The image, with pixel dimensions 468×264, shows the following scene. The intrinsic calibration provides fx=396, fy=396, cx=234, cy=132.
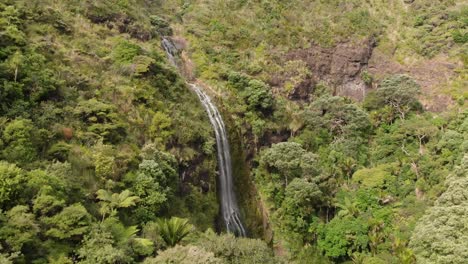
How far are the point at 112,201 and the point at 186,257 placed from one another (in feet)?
17.2

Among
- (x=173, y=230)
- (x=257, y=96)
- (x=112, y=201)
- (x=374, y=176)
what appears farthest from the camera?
(x=257, y=96)

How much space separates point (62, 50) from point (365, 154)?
26715mm

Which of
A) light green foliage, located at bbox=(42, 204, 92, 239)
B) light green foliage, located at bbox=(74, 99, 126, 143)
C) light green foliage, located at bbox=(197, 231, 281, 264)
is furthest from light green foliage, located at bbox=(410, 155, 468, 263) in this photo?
light green foliage, located at bbox=(74, 99, 126, 143)

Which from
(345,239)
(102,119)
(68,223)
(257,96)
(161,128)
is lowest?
(345,239)

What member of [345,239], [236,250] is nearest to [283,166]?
[345,239]

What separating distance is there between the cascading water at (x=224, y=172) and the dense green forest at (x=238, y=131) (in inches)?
29.9

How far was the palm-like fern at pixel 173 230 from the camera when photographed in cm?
1945

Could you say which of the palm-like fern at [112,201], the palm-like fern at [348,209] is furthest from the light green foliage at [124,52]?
the palm-like fern at [348,209]

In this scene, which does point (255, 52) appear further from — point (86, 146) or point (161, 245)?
point (161, 245)

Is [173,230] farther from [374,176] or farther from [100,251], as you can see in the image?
[374,176]

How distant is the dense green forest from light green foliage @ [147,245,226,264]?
73 mm

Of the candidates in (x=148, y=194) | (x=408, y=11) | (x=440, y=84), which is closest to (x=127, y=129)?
(x=148, y=194)

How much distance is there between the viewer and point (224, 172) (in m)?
30.2

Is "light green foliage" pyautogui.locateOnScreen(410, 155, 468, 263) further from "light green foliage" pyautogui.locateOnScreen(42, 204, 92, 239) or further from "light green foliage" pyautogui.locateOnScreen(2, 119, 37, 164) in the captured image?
"light green foliage" pyautogui.locateOnScreen(2, 119, 37, 164)
